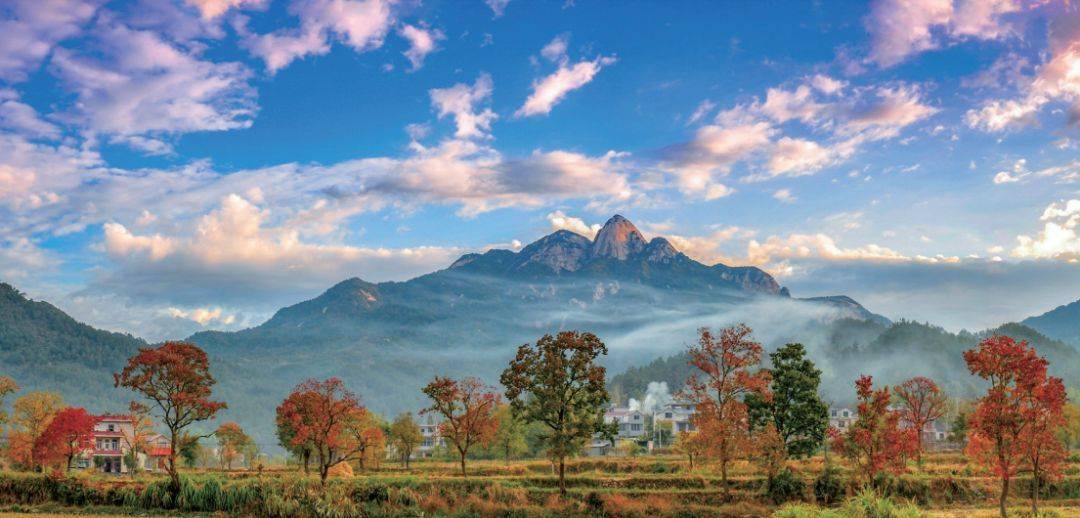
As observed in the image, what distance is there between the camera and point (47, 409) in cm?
7738

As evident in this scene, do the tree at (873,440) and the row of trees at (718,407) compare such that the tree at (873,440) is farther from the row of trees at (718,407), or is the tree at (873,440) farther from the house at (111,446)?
the house at (111,446)

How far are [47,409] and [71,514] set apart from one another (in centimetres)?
4063

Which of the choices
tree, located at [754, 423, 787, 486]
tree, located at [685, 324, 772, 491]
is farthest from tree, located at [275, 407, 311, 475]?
tree, located at [754, 423, 787, 486]

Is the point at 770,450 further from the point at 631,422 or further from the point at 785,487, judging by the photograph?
the point at 631,422

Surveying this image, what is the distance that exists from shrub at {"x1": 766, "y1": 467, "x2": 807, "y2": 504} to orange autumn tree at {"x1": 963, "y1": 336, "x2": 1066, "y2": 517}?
48.5 ft

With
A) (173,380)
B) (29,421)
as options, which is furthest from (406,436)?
(173,380)

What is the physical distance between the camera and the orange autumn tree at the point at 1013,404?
3800cm

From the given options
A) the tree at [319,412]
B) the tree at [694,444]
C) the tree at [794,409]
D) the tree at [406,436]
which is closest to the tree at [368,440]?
the tree at [406,436]

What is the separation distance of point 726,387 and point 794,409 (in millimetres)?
15638

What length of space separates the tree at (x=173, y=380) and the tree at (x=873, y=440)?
43.4 m

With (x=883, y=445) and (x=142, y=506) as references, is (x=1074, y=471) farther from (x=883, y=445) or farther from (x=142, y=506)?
Result: (x=142, y=506)

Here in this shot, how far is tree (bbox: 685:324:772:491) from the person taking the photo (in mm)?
55125

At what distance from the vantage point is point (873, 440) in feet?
162

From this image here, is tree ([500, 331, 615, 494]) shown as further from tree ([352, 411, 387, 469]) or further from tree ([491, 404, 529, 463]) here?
tree ([491, 404, 529, 463])
